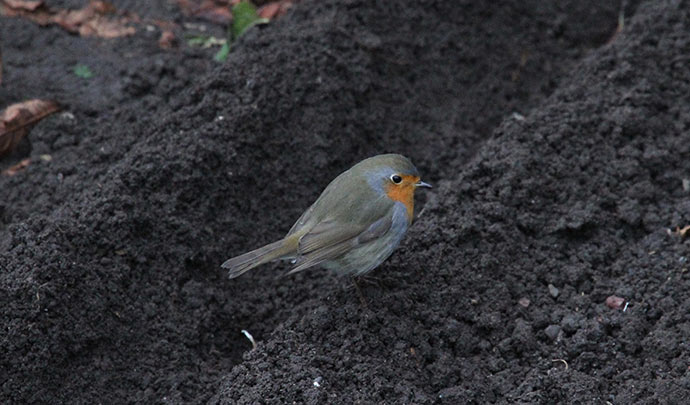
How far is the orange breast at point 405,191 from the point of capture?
4066 millimetres

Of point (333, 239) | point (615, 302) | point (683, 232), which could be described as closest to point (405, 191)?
point (333, 239)

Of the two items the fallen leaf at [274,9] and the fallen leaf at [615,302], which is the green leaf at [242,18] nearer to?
the fallen leaf at [274,9]

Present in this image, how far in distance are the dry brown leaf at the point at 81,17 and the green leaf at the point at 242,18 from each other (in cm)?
66

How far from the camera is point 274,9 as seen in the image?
588cm

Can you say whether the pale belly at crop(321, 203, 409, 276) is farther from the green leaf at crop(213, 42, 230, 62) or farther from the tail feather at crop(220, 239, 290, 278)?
the green leaf at crop(213, 42, 230, 62)

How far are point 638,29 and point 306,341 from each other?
305 cm

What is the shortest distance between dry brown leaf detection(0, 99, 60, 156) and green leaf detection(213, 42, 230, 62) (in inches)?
40.2

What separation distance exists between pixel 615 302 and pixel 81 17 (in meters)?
3.77

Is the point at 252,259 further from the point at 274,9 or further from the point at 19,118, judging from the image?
the point at 274,9

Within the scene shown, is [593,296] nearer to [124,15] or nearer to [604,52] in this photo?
[604,52]

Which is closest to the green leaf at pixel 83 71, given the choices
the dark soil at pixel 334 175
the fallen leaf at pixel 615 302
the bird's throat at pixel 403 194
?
the dark soil at pixel 334 175

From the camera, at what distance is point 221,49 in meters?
5.67

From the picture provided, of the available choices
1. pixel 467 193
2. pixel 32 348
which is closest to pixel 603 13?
pixel 467 193

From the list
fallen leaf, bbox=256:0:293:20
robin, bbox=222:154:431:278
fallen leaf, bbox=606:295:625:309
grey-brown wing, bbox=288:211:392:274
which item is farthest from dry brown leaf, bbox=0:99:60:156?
fallen leaf, bbox=606:295:625:309
